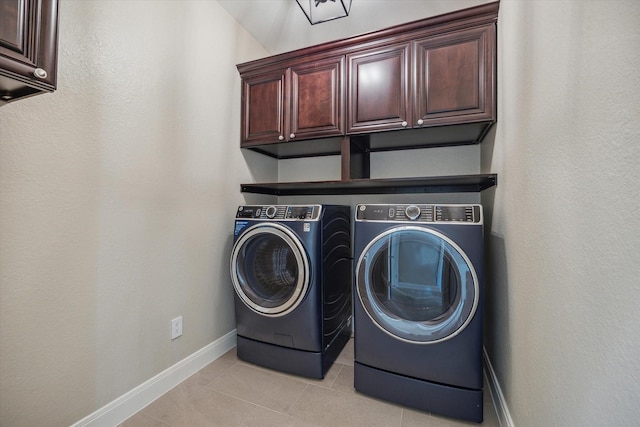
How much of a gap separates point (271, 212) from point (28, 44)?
1326mm

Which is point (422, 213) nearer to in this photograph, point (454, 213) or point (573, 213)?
point (454, 213)

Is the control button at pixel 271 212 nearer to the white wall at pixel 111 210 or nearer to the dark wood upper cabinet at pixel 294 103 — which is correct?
the white wall at pixel 111 210

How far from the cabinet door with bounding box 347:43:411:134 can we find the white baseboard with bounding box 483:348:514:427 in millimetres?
1662

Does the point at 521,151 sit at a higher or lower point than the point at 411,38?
lower

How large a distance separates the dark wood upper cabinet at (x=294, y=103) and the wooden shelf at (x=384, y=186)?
1.21 ft

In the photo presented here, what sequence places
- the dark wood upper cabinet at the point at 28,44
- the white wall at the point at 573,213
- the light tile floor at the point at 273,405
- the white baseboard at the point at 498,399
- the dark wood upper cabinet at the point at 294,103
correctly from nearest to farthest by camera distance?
1. the white wall at the point at 573,213
2. the dark wood upper cabinet at the point at 28,44
3. the white baseboard at the point at 498,399
4. the light tile floor at the point at 273,405
5. the dark wood upper cabinet at the point at 294,103

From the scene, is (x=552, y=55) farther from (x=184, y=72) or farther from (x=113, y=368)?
(x=113, y=368)

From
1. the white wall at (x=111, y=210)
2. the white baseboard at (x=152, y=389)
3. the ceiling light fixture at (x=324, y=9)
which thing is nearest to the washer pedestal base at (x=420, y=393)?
the white baseboard at (x=152, y=389)

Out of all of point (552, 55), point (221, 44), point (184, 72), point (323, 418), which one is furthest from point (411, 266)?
point (221, 44)

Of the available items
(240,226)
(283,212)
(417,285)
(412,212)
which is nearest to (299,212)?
(283,212)

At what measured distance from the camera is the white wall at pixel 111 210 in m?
1.07

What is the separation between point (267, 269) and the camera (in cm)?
195

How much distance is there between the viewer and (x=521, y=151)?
45.6 inches

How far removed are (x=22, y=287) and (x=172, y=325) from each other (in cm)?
79
